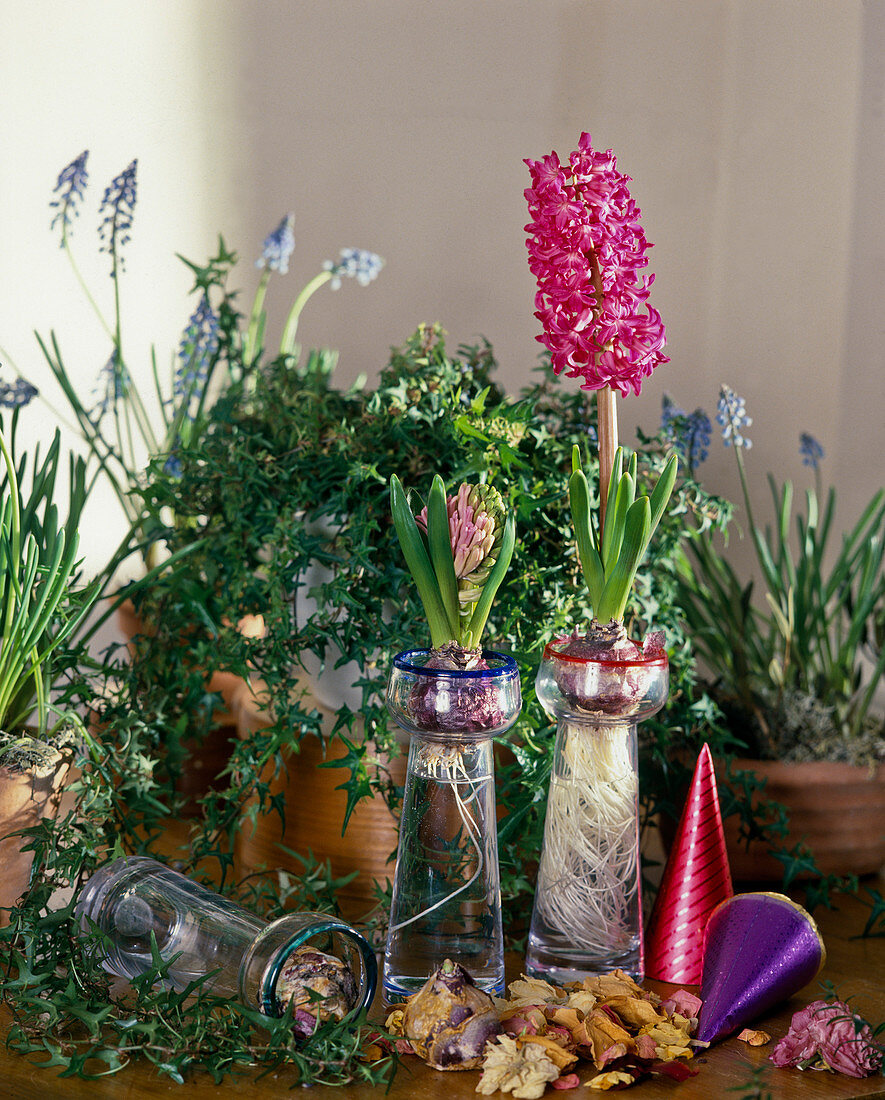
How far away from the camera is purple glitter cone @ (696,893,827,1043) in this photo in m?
0.51

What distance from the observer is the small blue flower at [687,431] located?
0.72 meters

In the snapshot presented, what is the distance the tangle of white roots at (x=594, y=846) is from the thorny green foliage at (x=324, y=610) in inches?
1.9

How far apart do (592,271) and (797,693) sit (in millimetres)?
403

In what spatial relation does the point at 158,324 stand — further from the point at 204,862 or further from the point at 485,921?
the point at 485,921

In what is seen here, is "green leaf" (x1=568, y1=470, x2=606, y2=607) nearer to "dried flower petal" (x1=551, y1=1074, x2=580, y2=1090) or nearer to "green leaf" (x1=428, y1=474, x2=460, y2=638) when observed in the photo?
"green leaf" (x1=428, y1=474, x2=460, y2=638)

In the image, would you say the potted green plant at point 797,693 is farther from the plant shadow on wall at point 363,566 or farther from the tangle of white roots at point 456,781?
the tangle of white roots at point 456,781

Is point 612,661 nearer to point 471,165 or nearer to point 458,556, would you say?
point 458,556

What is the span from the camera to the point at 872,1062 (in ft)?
1.57

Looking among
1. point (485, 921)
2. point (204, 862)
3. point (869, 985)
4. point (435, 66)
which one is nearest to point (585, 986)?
point (485, 921)

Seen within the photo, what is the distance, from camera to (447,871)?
0.52 metres

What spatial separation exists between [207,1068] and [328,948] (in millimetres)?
72

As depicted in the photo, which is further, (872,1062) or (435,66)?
(435,66)

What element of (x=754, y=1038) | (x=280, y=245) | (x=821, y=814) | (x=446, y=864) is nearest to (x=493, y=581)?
(x=446, y=864)

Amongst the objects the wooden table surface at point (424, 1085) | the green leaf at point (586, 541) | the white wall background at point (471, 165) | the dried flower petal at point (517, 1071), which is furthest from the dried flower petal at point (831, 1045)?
the white wall background at point (471, 165)
